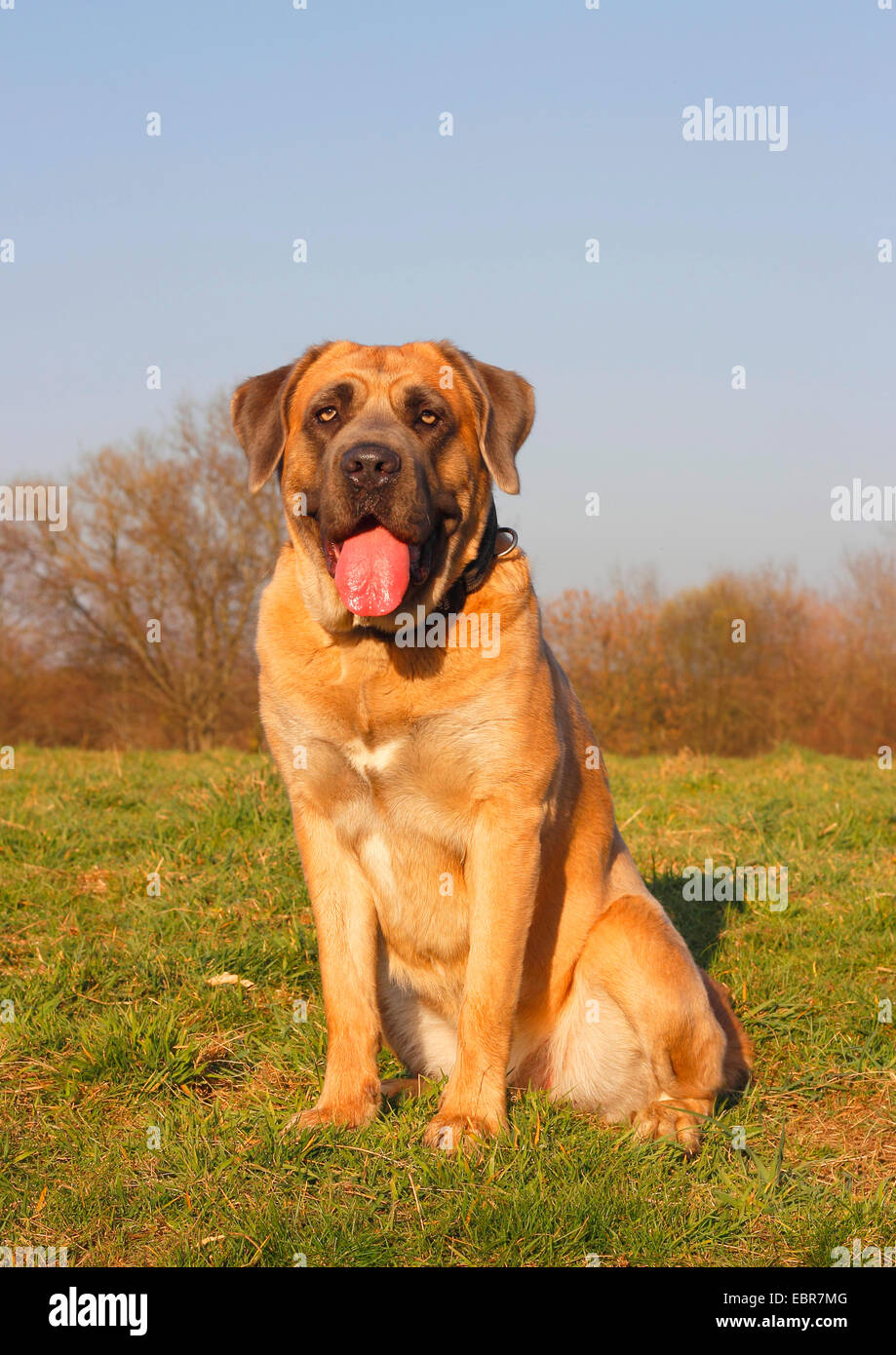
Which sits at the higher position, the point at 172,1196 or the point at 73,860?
the point at 73,860

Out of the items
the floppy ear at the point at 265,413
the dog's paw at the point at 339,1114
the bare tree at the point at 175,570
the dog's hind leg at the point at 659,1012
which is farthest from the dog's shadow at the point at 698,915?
the bare tree at the point at 175,570

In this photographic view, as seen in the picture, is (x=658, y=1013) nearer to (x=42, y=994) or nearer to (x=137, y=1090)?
(x=137, y=1090)

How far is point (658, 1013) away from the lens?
346 centimetres

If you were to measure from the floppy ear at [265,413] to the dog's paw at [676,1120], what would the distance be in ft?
7.46

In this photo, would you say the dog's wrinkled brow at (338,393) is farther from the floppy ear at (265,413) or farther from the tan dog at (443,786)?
the floppy ear at (265,413)

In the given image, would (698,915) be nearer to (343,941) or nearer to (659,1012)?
(659,1012)

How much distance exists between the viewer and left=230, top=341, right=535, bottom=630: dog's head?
334 cm

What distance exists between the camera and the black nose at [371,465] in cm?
328

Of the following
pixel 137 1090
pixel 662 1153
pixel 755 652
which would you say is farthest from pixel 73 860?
pixel 755 652

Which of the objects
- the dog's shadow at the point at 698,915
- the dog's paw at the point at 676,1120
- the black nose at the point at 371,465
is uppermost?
the black nose at the point at 371,465

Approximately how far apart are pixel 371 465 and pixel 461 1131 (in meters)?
1.82

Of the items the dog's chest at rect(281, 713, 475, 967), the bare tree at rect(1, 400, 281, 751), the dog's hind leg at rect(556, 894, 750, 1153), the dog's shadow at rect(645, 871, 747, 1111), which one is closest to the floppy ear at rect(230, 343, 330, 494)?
the dog's chest at rect(281, 713, 475, 967)

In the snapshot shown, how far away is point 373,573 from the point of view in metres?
3.36
